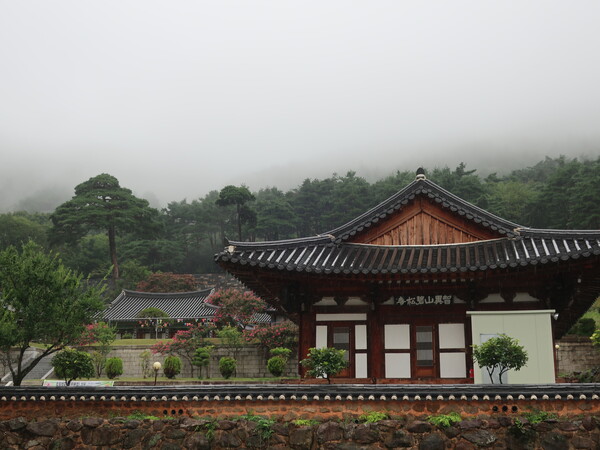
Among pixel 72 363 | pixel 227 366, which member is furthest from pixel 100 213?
pixel 72 363

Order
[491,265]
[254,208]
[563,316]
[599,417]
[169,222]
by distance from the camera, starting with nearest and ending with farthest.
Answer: [599,417], [491,265], [563,316], [254,208], [169,222]

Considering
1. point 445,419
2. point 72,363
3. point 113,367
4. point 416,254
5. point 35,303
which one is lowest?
point 113,367

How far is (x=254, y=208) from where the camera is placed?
364 feet

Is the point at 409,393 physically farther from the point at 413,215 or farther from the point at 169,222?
the point at 169,222

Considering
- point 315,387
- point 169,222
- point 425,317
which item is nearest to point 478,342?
point 425,317

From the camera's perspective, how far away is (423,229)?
2109 centimetres

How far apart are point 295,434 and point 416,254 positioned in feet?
25.9

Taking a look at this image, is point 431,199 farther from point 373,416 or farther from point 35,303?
point 35,303

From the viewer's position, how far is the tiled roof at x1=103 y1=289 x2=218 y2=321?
60.6m

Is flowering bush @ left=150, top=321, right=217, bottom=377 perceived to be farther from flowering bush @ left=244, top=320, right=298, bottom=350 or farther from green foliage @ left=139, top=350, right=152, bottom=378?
flowering bush @ left=244, top=320, right=298, bottom=350

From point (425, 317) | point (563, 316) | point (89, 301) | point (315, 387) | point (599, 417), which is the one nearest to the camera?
point (599, 417)

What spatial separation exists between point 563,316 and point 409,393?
1292 cm

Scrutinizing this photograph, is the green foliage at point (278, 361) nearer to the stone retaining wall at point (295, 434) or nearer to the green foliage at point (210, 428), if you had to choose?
the stone retaining wall at point (295, 434)

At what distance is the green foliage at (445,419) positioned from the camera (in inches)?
543
